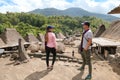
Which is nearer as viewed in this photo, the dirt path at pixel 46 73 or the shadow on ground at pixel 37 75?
the shadow on ground at pixel 37 75

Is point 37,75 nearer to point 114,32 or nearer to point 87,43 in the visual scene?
point 87,43

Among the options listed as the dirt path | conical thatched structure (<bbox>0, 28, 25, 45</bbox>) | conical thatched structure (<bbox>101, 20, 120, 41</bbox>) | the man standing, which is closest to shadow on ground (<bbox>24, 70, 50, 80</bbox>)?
the dirt path

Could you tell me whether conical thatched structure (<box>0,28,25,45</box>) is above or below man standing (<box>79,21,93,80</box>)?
below

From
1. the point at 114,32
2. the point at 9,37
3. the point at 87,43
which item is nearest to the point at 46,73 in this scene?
the point at 87,43

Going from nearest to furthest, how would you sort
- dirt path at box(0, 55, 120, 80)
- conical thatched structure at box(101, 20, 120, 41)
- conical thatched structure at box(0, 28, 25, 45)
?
1. dirt path at box(0, 55, 120, 80)
2. conical thatched structure at box(101, 20, 120, 41)
3. conical thatched structure at box(0, 28, 25, 45)

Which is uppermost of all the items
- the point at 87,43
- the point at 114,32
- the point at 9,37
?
the point at 87,43

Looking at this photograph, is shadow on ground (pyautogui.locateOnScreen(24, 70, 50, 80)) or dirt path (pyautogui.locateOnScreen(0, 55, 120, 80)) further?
dirt path (pyautogui.locateOnScreen(0, 55, 120, 80))

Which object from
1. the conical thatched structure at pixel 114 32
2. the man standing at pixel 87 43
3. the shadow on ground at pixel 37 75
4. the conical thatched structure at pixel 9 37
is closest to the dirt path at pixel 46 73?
the shadow on ground at pixel 37 75

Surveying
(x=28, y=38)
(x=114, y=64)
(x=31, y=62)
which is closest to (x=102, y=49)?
(x=114, y=64)

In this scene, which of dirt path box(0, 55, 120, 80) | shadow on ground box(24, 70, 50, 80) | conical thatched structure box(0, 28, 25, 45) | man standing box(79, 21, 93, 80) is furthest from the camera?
conical thatched structure box(0, 28, 25, 45)

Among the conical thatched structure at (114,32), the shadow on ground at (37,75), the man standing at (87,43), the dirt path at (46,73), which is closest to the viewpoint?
the man standing at (87,43)

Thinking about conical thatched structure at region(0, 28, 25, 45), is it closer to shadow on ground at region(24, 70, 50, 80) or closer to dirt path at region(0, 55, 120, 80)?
dirt path at region(0, 55, 120, 80)

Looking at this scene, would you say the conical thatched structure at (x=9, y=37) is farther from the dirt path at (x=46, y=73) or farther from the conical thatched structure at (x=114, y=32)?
the dirt path at (x=46, y=73)

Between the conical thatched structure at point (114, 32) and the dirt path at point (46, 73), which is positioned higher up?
the conical thatched structure at point (114, 32)
